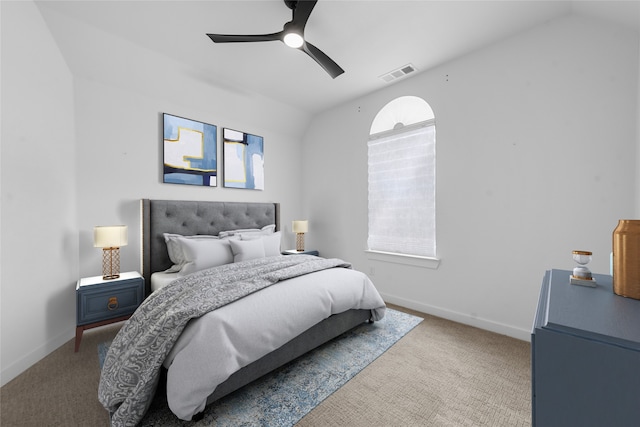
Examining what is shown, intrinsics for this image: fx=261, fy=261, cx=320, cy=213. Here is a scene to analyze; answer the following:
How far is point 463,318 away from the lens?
2.83 metres

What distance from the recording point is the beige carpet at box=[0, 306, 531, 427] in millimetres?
1546

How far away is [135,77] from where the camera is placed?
2.83 meters

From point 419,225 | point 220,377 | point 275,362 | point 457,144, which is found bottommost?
point 275,362

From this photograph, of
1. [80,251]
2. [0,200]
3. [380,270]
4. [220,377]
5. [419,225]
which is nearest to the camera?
[220,377]

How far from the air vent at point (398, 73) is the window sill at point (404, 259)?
220cm

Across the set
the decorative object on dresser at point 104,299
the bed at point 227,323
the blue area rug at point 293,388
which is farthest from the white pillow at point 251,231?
the blue area rug at point 293,388

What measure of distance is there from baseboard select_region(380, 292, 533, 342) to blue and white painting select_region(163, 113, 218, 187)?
2.88 meters

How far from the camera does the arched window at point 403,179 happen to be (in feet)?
10.4

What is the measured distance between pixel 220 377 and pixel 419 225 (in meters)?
2.65

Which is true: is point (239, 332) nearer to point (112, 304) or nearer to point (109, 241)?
point (112, 304)

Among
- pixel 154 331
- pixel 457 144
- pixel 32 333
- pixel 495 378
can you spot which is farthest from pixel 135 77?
pixel 495 378

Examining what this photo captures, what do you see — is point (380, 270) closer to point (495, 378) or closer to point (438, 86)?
point (495, 378)

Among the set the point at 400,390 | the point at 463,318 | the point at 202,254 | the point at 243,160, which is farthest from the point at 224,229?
the point at 463,318

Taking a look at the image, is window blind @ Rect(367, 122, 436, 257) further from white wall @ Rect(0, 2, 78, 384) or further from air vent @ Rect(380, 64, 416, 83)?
white wall @ Rect(0, 2, 78, 384)
